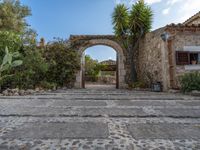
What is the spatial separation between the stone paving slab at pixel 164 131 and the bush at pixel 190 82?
556 cm

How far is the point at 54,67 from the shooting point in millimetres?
12484

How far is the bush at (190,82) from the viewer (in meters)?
8.38

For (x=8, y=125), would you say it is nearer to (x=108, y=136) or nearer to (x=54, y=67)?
(x=108, y=136)

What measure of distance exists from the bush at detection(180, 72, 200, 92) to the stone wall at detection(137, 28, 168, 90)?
54.8 inches

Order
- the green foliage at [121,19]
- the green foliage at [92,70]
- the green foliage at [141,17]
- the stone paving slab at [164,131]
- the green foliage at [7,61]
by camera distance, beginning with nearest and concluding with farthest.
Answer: the stone paving slab at [164,131] → the green foliage at [7,61] → the green foliage at [141,17] → the green foliage at [121,19] → the green foliage at [92,70]

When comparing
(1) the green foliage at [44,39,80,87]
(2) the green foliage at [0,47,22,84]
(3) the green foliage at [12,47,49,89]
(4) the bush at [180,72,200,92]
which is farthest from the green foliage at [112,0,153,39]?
(2) the green foliage at [0,47,22,84]

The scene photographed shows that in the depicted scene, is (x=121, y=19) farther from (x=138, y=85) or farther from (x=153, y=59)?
(x=138, y=85)

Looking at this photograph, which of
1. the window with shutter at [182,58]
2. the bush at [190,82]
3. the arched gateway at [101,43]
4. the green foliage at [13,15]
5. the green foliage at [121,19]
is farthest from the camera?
the green foliage at [13,15]

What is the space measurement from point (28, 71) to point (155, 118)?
7.70 metres

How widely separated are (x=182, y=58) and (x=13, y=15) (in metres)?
13.8

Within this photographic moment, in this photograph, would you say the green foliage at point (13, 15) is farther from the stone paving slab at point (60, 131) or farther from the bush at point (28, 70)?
the stone paving slab at point (60, 131)

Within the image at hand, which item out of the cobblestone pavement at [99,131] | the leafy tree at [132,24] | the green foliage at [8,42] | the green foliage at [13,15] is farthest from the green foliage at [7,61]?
the green foliage at [13,15]

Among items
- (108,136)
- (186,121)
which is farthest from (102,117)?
(186,121)

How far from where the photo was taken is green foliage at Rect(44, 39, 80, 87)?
12.5 meters
